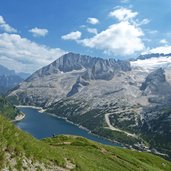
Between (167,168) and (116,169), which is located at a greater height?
(116,169)

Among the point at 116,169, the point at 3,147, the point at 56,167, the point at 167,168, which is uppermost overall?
the point at 3,147

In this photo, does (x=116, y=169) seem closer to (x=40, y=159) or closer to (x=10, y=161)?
(x=40, y=159)

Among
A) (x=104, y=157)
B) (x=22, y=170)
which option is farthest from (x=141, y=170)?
(x=22, y=170)

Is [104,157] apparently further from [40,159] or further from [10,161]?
Result: [10,161]

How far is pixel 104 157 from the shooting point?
53688 mm

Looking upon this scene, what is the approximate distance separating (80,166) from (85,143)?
27568 millimetres

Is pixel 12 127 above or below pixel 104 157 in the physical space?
above

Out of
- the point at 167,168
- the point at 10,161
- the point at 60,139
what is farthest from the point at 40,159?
the point at 167,168

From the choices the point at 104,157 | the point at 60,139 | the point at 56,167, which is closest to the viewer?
the point at 56,167

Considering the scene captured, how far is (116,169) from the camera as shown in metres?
47.8

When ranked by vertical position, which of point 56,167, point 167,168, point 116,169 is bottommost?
point 167,168

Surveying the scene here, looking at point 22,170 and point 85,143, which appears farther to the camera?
point 85,143

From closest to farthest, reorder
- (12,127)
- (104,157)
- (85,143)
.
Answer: (12,127) < (104,157) < (85,143)

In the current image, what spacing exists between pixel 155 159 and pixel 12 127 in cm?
5975
